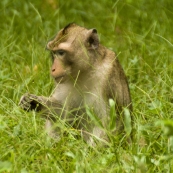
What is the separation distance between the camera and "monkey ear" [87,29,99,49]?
721 cm

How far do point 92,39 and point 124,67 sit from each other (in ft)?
5.52

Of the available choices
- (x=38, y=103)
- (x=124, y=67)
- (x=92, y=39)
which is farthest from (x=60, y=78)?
(x=124, y=67)

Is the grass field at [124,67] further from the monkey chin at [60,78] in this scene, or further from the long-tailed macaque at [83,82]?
the monkey chin at [60,78]

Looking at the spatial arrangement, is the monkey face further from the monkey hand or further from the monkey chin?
the monkey hand

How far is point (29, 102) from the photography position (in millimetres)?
6887

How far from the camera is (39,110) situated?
7.05 metres

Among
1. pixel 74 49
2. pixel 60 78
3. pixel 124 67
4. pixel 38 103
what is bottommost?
pixel 124 67

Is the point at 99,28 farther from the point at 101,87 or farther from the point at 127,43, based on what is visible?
the point at 101,87

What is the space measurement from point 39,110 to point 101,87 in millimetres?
630

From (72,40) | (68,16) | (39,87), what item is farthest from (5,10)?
(72,40)

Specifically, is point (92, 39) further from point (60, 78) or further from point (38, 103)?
point (38, 103)

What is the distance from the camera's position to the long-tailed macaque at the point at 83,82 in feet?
23.2

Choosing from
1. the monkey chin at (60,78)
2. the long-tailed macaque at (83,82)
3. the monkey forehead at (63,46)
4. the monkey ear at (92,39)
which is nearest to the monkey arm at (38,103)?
the long-tailed macaque at (83,82)

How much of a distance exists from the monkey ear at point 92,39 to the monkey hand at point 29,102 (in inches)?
29.4
